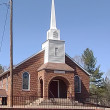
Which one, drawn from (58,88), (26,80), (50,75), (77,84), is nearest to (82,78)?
(77,84)

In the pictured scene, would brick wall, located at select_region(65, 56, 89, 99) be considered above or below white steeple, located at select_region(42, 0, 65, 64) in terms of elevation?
below

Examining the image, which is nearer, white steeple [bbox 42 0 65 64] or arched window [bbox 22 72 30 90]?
arched window [bbox 22 72 30 90]

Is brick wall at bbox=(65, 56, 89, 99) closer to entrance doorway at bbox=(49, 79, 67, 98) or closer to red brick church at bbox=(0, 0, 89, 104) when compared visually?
red brick church at bbox=(0, 0, 89, 104)

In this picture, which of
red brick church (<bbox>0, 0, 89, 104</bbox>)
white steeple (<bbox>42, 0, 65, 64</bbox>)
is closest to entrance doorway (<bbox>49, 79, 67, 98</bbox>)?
red brick church (<bbox>0, 0, 89, 104</bbox>)

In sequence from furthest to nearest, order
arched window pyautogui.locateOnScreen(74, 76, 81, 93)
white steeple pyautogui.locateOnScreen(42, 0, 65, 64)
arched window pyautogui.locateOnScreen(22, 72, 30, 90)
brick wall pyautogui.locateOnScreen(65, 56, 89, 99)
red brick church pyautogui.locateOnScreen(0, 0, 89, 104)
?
brick wall pyautogui.locateOnScreen(65, 56, 89, 99) < arched window pyautogui.locateOnScreen(74, 76, 81, 93) < white steeple pyautogui.locateOnScreen(42, 0, 65, 64) < arched window pyautogui.locateOnScreen(22, 72, 30, 90) < red brick church pyautogui.locateOnScreen(0, 0, 89, 104)

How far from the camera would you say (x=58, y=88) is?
32.5m

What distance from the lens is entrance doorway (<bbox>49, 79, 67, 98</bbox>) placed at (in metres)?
32.2

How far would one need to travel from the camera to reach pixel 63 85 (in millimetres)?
32500

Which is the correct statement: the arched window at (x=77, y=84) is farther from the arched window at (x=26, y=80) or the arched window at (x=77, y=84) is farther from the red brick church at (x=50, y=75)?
the arched window at (x=26, y=80)

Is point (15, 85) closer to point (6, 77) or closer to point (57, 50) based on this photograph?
point (6, 77)

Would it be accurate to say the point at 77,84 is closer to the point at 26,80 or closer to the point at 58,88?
the point at 58,88

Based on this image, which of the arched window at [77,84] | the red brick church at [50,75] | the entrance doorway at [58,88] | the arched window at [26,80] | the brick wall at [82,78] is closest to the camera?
the red brick church at [50,75]

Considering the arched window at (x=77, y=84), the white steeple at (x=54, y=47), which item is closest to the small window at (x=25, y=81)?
the white steeple at (x=54, y=47)

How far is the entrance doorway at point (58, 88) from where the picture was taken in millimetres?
32250
